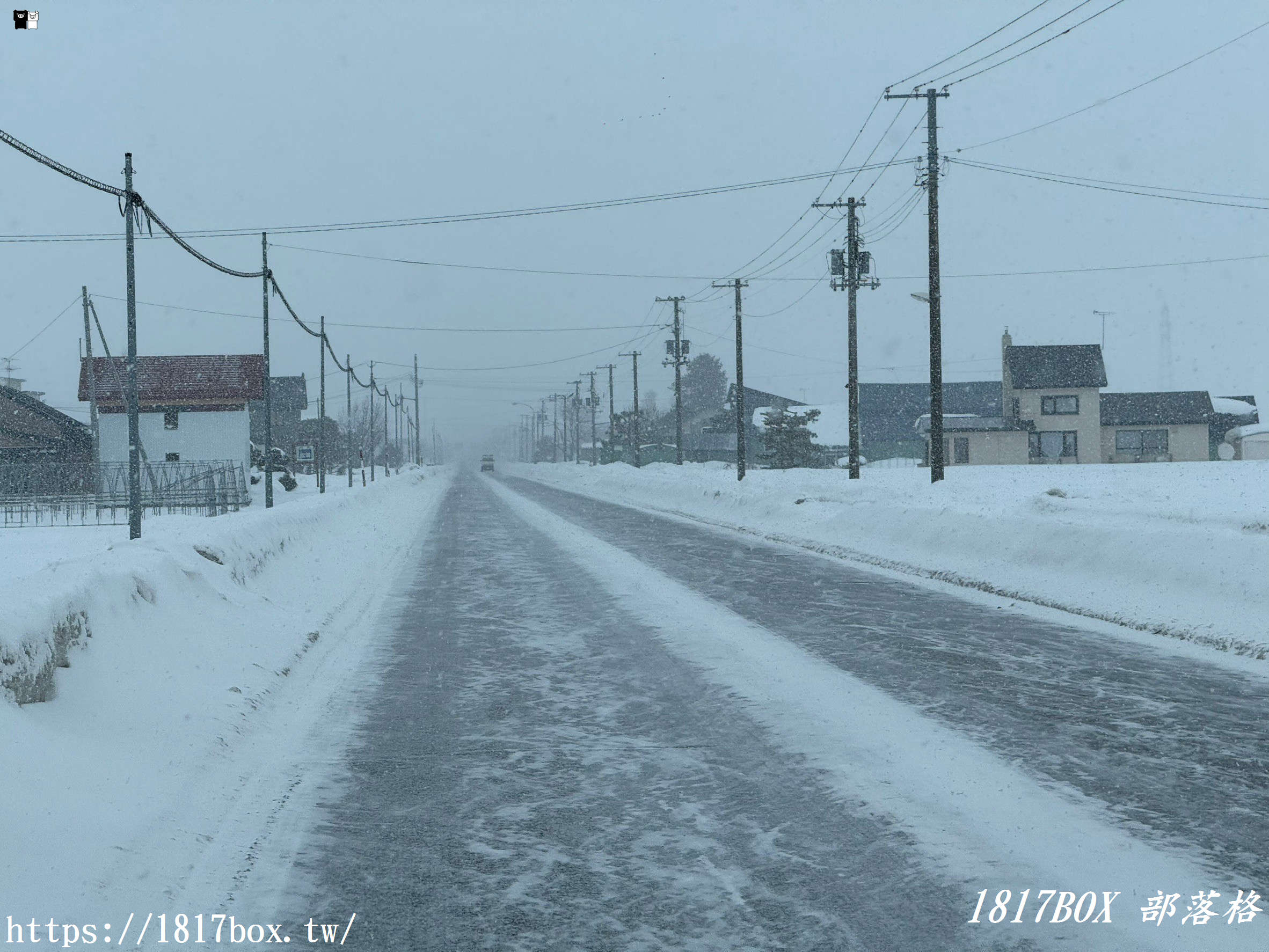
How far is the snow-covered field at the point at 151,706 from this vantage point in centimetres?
461

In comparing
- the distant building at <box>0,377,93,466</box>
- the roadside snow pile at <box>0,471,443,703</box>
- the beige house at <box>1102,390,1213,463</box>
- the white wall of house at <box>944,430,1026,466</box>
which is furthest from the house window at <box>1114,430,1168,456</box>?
the roadside snow pile at <box>0,471,443,703</box>

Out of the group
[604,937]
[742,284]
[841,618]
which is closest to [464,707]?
[604,937]

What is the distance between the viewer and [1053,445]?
70.5 meters

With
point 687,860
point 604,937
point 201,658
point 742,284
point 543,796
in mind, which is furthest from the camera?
point 742,284

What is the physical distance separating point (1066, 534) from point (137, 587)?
1090 cm

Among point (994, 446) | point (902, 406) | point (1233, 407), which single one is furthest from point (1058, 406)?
point (902, 406)

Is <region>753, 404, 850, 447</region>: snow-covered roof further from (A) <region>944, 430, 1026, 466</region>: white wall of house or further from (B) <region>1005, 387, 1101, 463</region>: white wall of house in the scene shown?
(A) <region>944, 430, 1026, 466</region>: white wall of house

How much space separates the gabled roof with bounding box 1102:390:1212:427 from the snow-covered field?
229 feet

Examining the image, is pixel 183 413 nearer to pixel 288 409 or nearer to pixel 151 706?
pixel 288 409

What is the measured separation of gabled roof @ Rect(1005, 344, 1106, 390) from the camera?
7131cm

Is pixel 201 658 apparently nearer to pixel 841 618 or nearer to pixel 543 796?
pixel 543 796

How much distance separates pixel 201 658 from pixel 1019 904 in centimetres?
637

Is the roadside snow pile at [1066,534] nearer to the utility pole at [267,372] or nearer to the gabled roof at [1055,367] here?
the utility pole at [267,372]

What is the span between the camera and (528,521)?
29297mm
